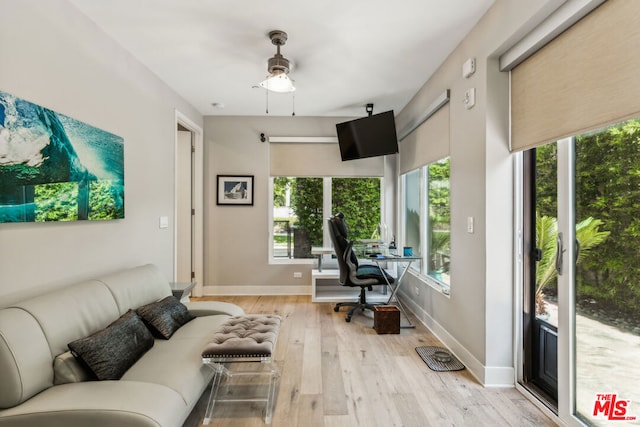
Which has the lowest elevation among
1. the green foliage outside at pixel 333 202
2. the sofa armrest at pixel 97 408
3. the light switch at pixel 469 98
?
the sofa armrest at pixel 97 408

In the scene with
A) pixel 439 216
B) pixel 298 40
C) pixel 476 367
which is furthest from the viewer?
pixel 439 216

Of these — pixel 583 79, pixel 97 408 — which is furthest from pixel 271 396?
pixel 583 79

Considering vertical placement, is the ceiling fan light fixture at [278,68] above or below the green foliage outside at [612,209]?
above

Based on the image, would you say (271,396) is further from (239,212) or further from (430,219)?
(239,212)

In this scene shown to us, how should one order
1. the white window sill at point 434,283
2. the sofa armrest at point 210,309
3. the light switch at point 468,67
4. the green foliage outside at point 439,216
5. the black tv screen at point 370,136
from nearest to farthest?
the light switch at point 468,67
the sofa armrest at point 210,309
the white window sill at point 434,283
the green foliage outside at point 439,216
the black tv screen at point 370,136

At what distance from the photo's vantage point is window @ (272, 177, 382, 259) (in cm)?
493

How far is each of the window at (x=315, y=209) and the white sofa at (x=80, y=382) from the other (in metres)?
2.84

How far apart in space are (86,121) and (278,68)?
4.95ft

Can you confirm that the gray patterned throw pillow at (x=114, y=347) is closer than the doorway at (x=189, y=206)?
Yes

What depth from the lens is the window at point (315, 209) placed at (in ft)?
16.2

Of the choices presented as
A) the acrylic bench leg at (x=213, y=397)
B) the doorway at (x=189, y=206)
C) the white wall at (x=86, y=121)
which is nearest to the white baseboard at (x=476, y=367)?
the acrylic bench leg at (x=213, y=397)

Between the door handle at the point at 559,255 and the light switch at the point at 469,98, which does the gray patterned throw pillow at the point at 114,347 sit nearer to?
the door handle at the point at 559,255

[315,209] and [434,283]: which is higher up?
[315,209]

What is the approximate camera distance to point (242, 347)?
6.36ft
